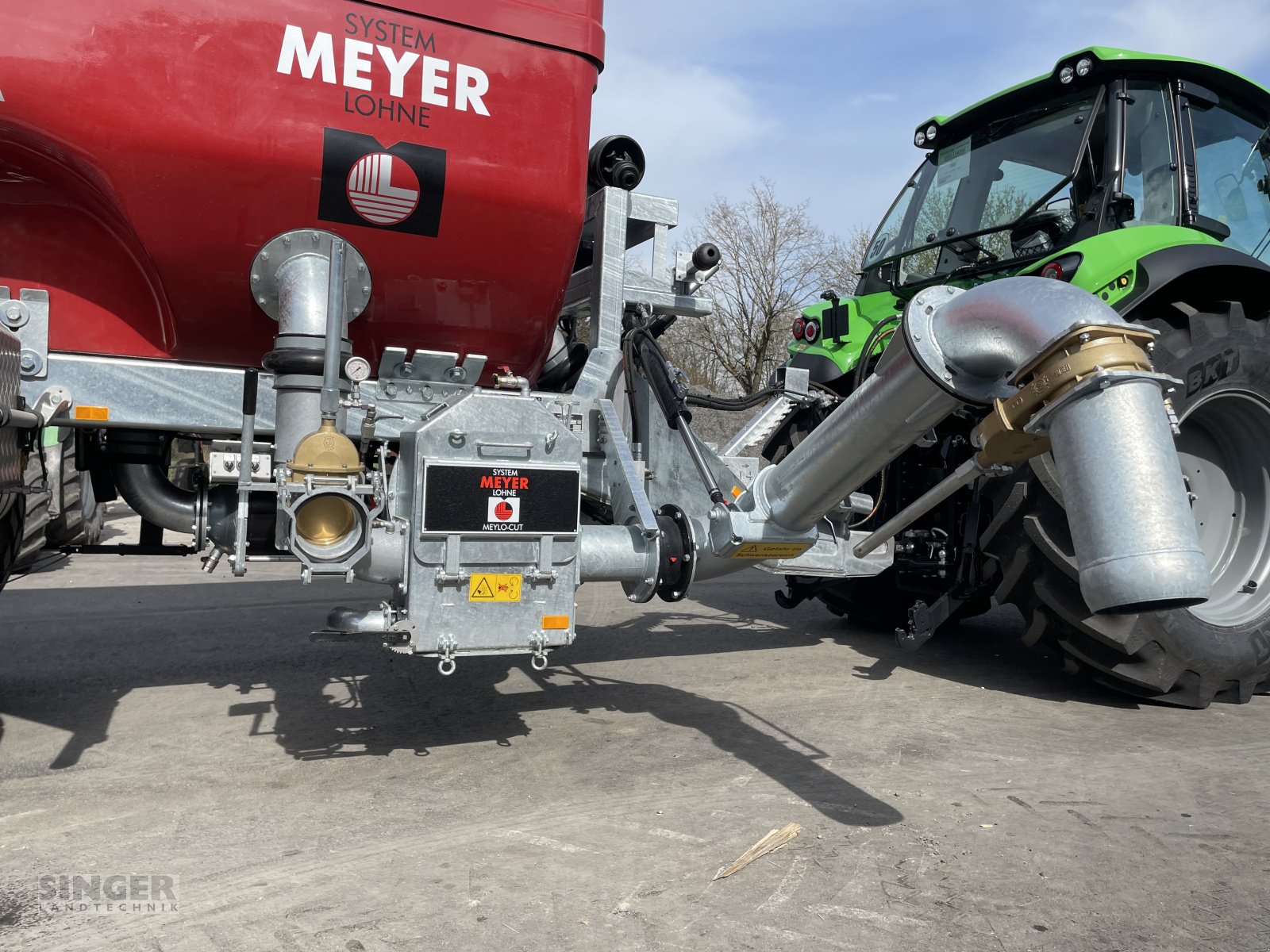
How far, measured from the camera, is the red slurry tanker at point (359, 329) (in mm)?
2797

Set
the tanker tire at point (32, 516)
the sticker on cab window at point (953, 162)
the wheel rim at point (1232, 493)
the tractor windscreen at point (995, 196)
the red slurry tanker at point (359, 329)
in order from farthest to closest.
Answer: the sticker on cab window at point (953, 162)
the tractor windscreen at point (995, 196)
the wheel rim at point (1232, 493)
the tanker tire at point (32, 516)
the red slurry tanker at point (359, 329)

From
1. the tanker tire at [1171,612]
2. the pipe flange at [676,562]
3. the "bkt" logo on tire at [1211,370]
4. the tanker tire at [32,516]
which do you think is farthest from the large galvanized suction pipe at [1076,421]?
the tanker tire at [32,516]

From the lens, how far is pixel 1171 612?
12.6 ft

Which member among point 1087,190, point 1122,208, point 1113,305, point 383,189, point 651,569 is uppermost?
point 1087,190

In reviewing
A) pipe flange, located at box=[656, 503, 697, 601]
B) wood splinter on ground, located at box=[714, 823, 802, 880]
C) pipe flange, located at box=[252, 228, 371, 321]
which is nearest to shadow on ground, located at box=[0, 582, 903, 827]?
wood splinter on ground, located at box=[714, 823, 802, 880]

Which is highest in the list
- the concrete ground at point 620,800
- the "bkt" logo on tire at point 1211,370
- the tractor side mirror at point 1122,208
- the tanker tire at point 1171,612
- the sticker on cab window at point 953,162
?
the sticker on cab window at point 953,162

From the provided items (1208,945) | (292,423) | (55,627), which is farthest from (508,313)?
(55,627)

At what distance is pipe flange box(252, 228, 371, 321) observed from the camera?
3096mm

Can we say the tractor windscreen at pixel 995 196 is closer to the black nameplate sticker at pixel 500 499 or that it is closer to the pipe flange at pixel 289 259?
the black nameplate sticker at pixel 500 499

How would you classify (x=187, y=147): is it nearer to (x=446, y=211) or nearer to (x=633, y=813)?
(x=446, y=211)

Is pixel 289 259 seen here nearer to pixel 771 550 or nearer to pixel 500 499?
pixel 500 499

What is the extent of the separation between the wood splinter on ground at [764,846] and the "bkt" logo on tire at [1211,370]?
2.48 m

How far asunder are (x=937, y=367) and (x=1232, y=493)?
282 cm

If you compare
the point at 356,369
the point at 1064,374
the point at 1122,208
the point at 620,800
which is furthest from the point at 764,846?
the point at 1122,208
